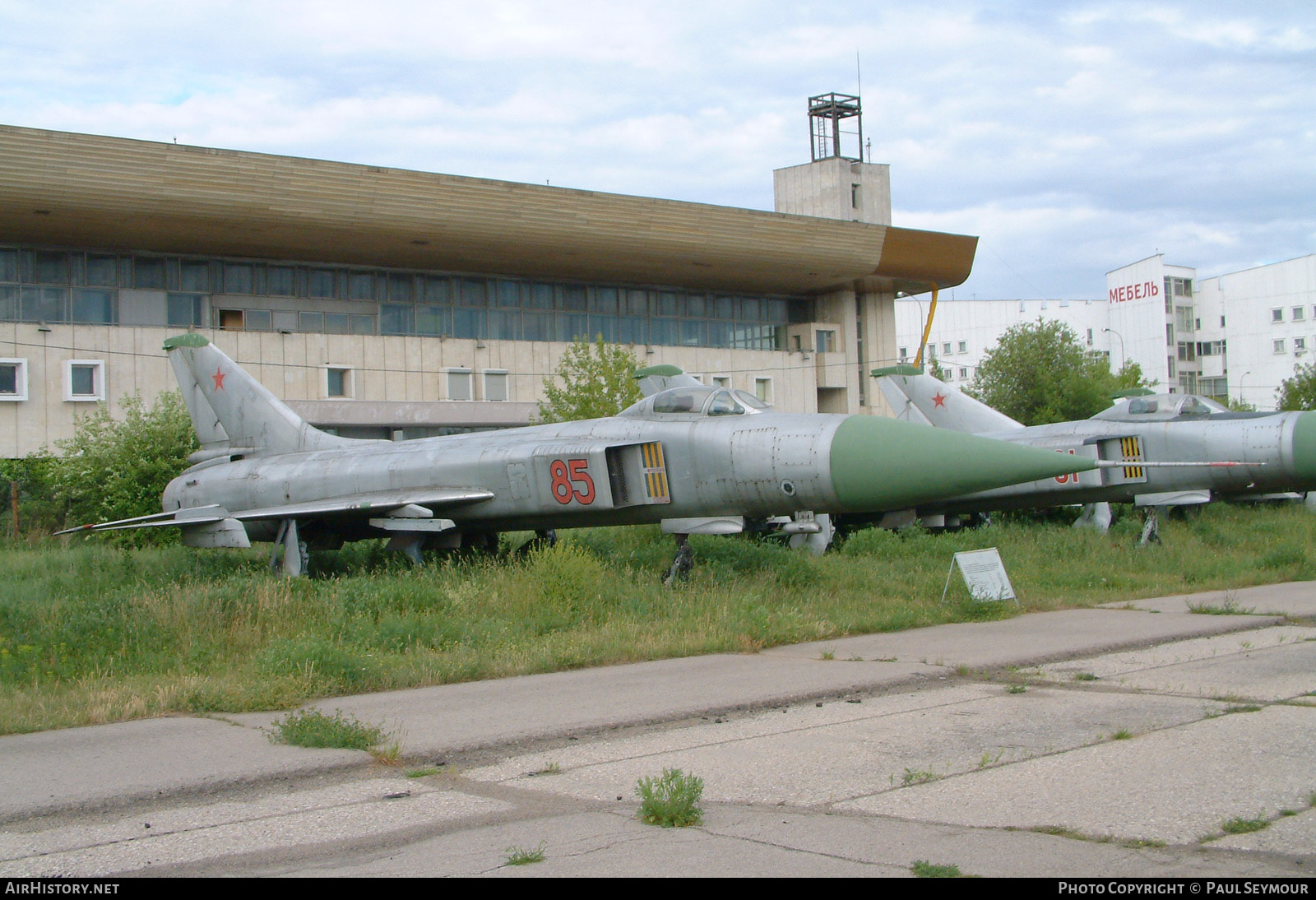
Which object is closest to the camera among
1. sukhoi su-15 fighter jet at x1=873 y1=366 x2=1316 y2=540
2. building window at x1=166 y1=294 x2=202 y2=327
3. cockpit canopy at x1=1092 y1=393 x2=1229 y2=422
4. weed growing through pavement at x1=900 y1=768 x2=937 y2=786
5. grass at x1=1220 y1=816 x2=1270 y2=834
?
grass at x1=1220 y1=816 x2=1270 y2=834

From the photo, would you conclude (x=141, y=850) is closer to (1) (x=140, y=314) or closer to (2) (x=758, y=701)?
(2) (x=758, y=701)

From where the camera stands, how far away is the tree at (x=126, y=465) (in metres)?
24.0

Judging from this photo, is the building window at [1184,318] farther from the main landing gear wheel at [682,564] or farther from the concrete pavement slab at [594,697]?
the concrete pavement slab at [594,697]

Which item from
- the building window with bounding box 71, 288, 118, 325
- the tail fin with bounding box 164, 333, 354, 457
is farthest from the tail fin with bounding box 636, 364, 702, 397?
the building window with bounding box 71, 288, 118, 325

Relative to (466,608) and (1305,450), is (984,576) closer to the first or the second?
(466,608)

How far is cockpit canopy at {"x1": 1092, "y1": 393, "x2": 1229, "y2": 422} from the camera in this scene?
63.1 feet

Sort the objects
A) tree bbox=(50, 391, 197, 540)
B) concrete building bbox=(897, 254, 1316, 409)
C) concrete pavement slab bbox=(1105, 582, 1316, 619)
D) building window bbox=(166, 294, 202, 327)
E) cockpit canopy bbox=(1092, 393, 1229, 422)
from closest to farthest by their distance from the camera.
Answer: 1. concrete pavement slab bbox=(1105, 582, 1316, 619)
2. cockpit canopy bbox=(1092, 393, 1229, 422)
3. tree bbox=(50, 391, 197, 540)
4. building window bbox=(166, 294, 202, 327)
5. concrete building bbox=(897, 254, 1316, 409)

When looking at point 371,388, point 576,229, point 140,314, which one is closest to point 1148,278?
point 576,229

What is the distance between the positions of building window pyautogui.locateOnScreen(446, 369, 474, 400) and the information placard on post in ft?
98.7

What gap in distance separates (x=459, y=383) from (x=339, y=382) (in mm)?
4322

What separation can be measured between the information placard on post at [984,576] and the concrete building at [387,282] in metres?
27.4

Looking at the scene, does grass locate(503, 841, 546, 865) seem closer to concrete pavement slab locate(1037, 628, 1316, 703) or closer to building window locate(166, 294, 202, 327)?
concrete pavement slab locate(1037, 628, 1316, 703)

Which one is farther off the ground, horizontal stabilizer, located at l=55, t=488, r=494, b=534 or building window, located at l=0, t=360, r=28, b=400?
building window, located at l=0, t=360, r=28, b=400

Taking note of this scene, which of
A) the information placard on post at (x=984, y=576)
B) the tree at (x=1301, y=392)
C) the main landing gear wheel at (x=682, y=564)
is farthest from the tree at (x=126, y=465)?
the tree at (x=1301, y=392)
